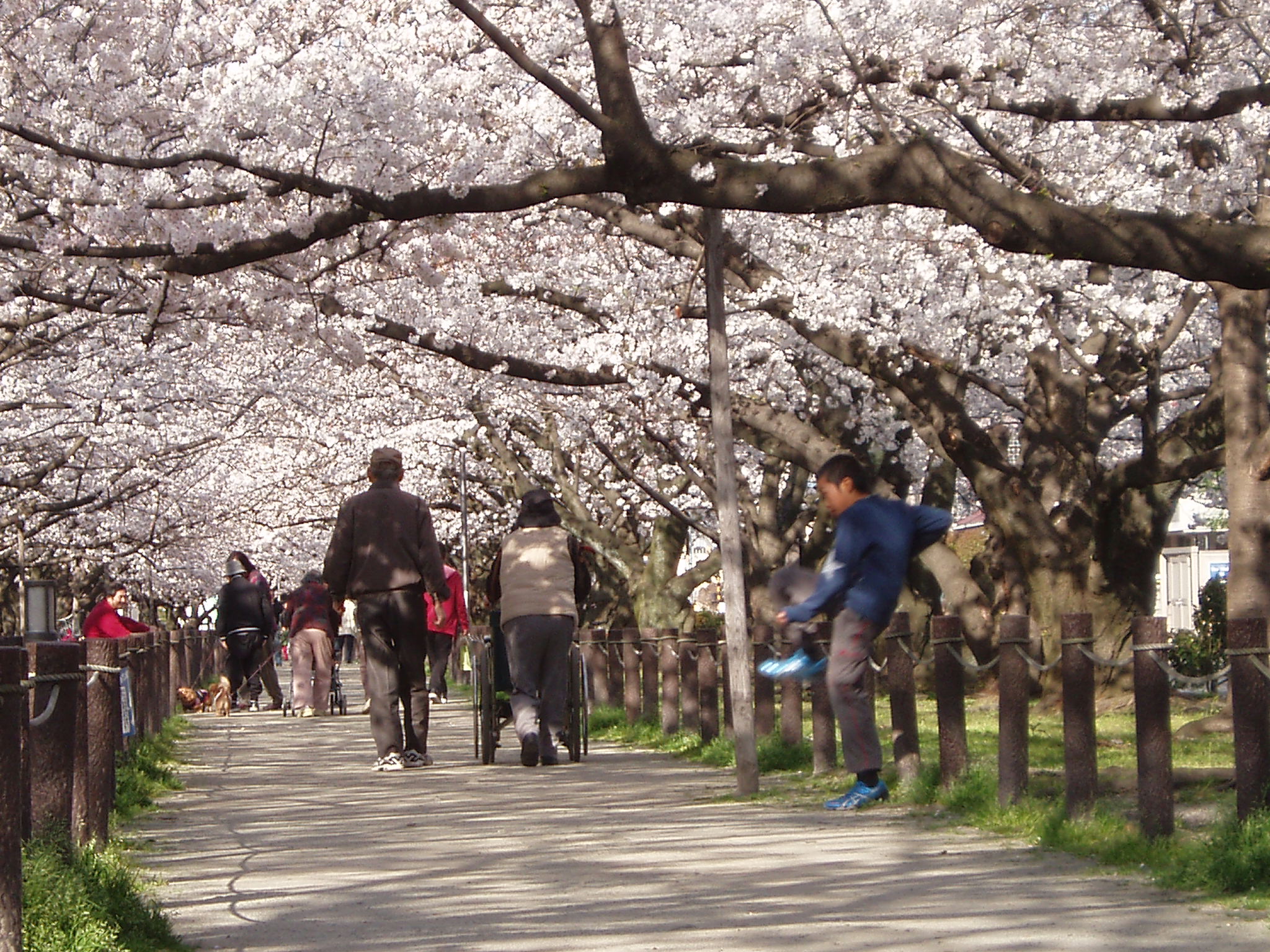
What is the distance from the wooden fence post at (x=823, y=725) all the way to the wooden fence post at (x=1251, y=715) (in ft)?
13.1

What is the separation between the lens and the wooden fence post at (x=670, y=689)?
575 inches

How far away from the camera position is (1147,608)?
18.9 metres

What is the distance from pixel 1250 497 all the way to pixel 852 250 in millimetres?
6082

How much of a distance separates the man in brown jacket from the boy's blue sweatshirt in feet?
13.4

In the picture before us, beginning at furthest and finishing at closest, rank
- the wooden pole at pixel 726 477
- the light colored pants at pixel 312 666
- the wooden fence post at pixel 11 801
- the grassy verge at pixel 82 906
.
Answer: the light colored pants at pixel 312 666
the wooden pole at pixel 726 477
the grassy verge at pixel 82 906
the wooden fence post at pixel 11 801

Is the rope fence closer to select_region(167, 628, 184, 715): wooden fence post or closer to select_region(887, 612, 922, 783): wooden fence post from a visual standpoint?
select_region(887, 612, 922, 783): wooden fence post

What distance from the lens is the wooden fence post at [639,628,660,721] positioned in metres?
15.9

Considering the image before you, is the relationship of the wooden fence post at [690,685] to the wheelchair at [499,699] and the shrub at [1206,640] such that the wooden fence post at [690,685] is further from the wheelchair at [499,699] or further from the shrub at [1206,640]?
the shrub at [1206,640]

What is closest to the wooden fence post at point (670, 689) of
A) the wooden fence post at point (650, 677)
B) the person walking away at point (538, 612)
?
the wooden fence post at point (650, 677)

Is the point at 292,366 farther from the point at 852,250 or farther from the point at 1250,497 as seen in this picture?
the point at 1250,497

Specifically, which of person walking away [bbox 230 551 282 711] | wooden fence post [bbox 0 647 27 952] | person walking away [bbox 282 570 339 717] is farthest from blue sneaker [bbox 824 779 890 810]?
person walking away [bbox 230 551 282 711]

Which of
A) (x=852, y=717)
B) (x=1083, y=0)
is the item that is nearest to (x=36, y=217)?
(x=852, y=717)

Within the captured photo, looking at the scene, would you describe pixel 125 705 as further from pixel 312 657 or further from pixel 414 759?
pixel 312 657

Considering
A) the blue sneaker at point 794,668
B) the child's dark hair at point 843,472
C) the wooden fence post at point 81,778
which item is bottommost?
the wooden fence post at point 81,778
